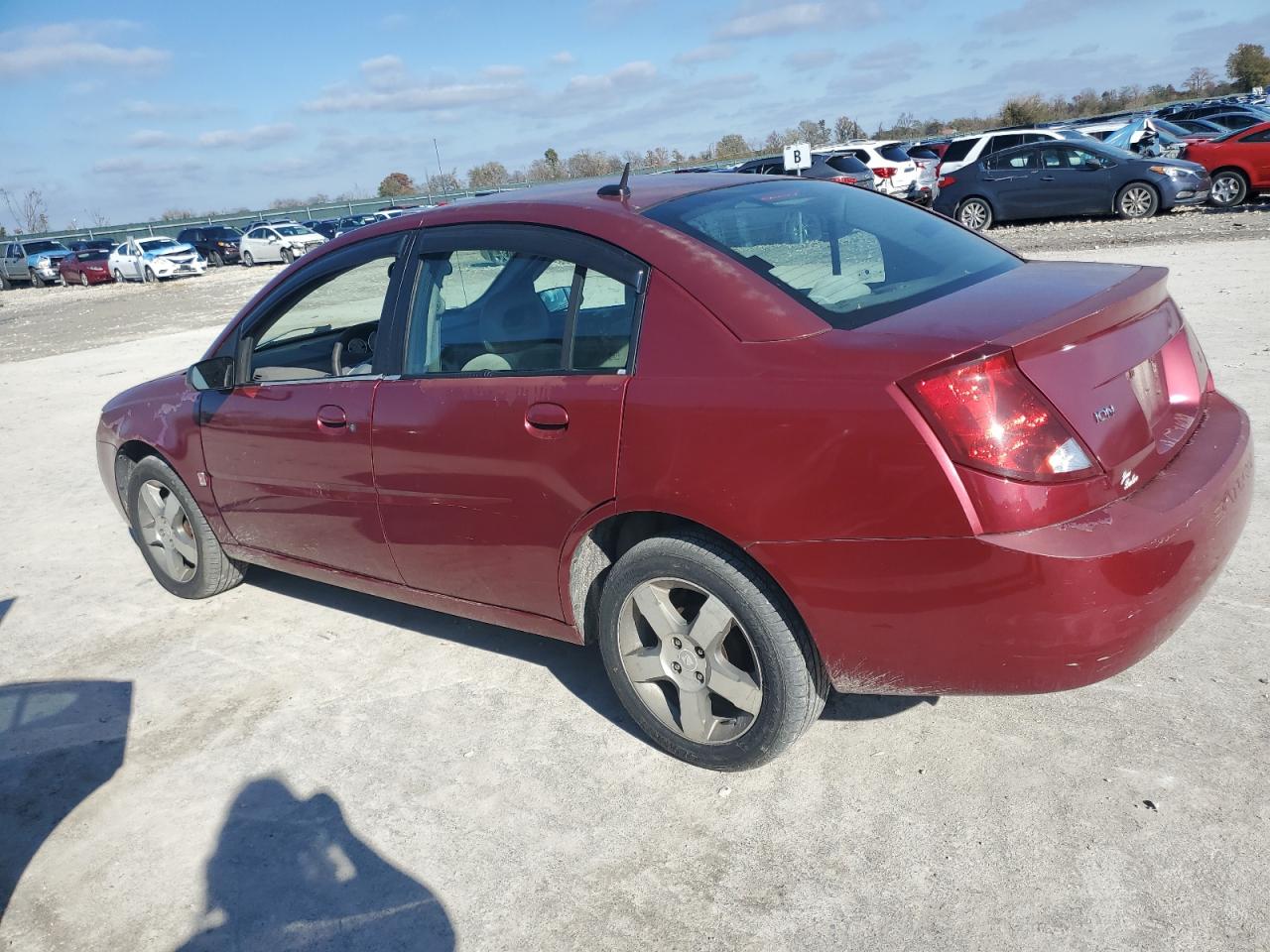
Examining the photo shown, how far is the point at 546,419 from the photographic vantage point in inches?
125

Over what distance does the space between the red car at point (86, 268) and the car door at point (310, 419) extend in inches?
1572

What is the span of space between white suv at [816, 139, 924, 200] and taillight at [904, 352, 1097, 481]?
21.8 m

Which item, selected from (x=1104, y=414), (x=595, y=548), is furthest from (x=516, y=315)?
(x=1104, y=414)

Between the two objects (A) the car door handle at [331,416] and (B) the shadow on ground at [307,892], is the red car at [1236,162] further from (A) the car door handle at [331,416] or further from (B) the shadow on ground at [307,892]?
(B) the shadow on ground at [307,892]

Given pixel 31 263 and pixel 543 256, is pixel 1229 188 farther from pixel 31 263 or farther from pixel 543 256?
pixel 31 263

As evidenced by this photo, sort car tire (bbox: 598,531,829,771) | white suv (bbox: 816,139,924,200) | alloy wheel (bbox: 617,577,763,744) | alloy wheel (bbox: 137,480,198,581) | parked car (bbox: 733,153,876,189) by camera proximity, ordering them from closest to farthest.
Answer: car tire (bbox: 598,531,829,771), alloy wheel (bbox: 617,577,763,744), alloy wheel (bbox: 137,480,198,581), parked car (bbox: 733,153,876,189), white suv (bbox: 816,139,924,200)

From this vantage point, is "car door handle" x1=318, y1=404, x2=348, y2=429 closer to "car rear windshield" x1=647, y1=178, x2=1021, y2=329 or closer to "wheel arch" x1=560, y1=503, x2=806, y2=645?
"wheel arch" x1=560, y1=503, x2=806, y2=645

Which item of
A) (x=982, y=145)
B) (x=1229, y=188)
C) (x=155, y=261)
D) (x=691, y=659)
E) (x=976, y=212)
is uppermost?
(x=155, y=261)

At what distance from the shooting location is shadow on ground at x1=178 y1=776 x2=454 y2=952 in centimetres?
270

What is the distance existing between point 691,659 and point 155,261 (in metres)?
38.3

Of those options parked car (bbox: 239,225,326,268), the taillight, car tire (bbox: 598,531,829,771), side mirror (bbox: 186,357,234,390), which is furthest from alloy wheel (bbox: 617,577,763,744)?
parked car (bbox: 239,225,326,268)

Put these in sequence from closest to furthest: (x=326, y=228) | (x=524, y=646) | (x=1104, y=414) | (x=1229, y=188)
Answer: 1. (x=1104, y=414)
2. (x=524, y=646)
3. (x=1229, y=188)
4. (x=326, y=228)

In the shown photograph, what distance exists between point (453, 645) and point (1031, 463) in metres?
2.62

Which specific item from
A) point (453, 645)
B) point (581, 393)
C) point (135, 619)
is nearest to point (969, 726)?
point (581, 393)
